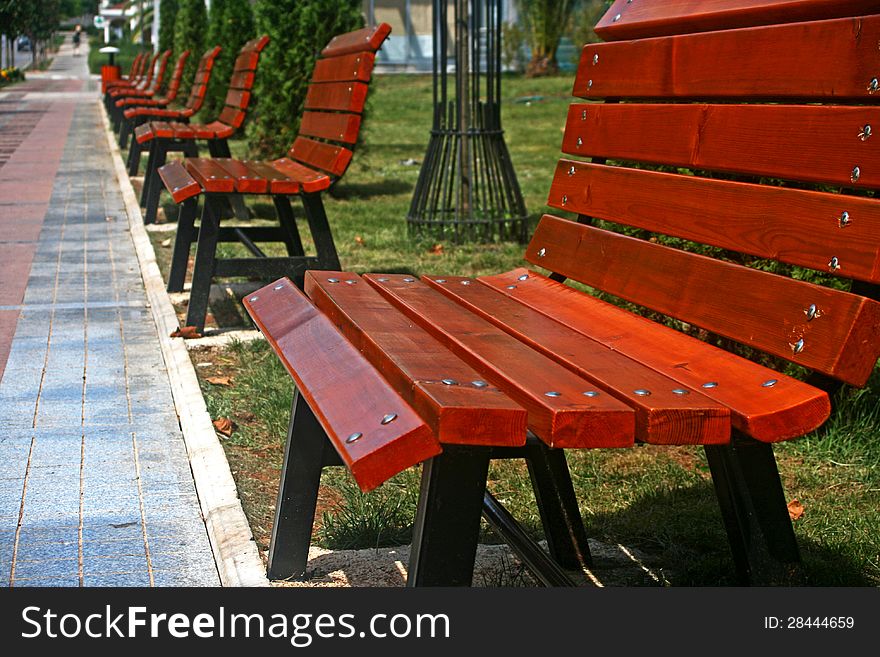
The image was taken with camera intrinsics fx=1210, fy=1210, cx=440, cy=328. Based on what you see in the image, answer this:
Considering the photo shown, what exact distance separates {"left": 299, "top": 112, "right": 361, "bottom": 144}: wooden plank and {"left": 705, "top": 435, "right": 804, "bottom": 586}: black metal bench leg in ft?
11.6

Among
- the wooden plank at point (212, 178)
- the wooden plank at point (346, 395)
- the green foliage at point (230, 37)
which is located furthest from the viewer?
the green foliage at point (230, 37)

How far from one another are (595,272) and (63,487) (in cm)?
164

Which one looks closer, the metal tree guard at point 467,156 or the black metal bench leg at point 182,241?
the black metal bench leg at point 182,241

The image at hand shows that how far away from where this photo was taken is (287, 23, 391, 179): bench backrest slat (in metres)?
5.52

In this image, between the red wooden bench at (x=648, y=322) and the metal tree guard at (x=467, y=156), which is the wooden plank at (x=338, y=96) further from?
the red wooden bench at (x=648, y=322)

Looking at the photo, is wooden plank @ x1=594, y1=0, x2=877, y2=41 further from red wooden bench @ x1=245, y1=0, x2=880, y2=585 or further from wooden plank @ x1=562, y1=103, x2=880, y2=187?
wooden plank @ x1=562, y1=103, x2=880, y2=187

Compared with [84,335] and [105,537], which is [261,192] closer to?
[84,335]

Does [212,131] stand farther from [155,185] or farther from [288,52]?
[288,52]

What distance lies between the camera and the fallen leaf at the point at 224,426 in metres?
4.01

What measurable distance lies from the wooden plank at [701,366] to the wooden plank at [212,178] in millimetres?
2387

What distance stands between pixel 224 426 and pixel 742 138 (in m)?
2.08

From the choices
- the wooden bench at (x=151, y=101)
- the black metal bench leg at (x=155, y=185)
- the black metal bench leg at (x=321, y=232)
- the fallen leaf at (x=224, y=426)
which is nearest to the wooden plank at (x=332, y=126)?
the black metal bench leg at (x=321, y=232)

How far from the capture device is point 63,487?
3.49 m

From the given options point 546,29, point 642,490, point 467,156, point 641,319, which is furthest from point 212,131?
point 546,29
